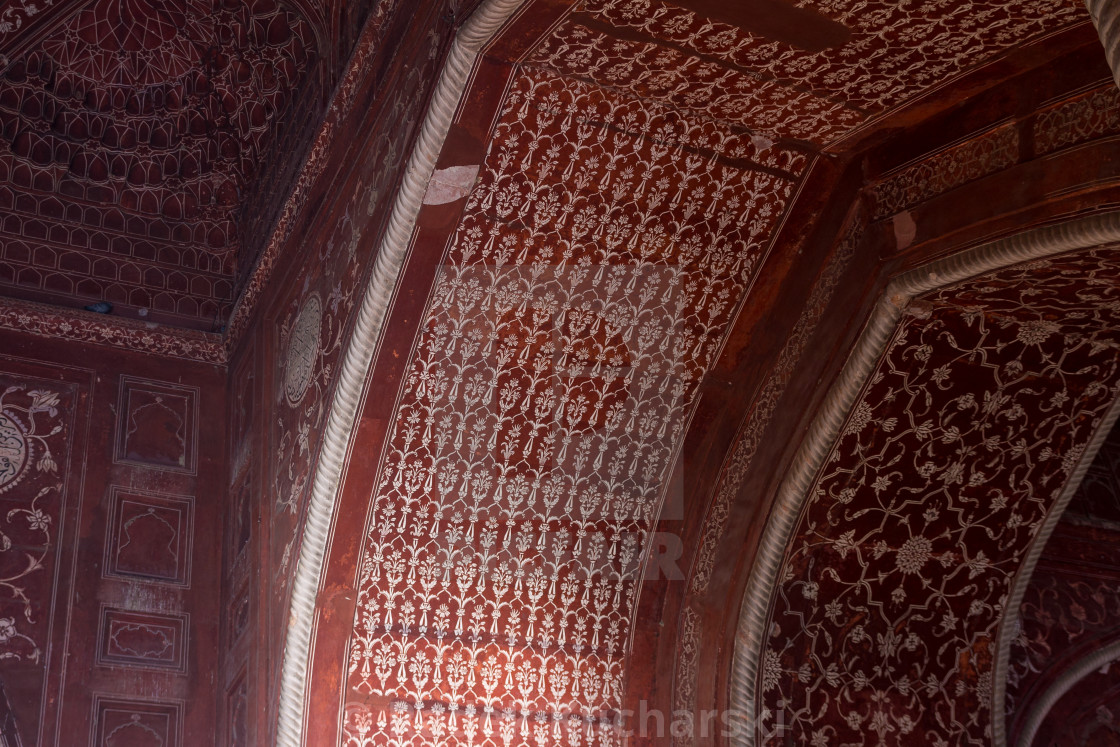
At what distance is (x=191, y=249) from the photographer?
6.41 m

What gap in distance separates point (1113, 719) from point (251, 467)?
4.21 meters

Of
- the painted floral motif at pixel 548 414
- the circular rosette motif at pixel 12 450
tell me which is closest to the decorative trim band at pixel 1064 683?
the painted floral motif at pixel 548 414

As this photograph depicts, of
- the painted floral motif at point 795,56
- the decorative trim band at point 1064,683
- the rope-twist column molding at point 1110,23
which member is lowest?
the decorative trim band at point 1064,683

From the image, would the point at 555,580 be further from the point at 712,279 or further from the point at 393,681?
the point at 712,279

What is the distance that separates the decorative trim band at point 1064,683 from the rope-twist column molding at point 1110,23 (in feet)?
13.7

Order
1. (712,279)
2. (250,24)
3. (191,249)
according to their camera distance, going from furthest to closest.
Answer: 1. (191,249)
2. (250,24)
3. (712,279)

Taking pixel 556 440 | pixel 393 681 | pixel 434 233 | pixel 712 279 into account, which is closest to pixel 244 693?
pixel 393 681

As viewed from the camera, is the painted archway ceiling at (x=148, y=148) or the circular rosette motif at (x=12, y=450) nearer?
the circular rosette motif at (x=12, y=450)

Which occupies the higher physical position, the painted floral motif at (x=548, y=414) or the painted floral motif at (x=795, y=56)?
the painted floral motif at (x=795, y=56)

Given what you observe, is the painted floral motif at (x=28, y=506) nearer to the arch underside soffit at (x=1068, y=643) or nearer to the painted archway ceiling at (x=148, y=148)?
the painted archway ceiling at (x=148, y=148)

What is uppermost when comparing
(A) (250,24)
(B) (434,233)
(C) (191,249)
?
(A) (250,24)

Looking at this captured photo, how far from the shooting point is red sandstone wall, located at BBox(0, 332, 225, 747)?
5.14m

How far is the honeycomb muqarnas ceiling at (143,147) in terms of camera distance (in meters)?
6.00

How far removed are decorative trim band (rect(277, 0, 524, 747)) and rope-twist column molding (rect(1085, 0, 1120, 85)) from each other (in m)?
2.33
